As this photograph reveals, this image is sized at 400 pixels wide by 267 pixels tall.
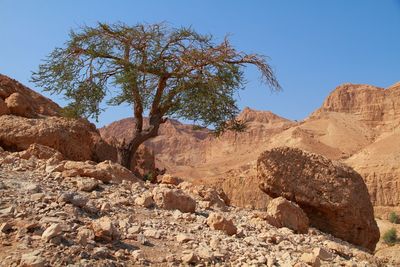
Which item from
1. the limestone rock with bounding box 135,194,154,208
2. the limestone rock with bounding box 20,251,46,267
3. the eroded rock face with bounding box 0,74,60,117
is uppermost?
the eroded rock face with bounding box 0,74,60,117

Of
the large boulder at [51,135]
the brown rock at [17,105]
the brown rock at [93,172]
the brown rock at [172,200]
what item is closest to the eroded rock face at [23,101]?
the brown rock at [17,105]

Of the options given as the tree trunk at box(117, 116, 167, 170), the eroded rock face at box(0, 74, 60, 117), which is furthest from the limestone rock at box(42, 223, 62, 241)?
the eroded rock face at box(0, 74, 60, 117)

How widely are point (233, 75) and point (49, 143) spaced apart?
4895 mm

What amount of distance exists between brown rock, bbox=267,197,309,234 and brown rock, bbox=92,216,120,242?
147 inches

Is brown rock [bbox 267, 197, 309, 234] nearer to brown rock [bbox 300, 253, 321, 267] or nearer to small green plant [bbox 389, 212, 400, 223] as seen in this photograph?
brown rock [bbox 300, 253, 321, 267]

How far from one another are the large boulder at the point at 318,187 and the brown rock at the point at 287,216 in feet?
6.03

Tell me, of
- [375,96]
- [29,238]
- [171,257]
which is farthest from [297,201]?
[375,96]

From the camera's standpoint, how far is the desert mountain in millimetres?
59719

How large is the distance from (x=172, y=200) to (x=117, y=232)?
84.0 inches

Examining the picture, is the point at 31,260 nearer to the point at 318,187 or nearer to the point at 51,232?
the point at 51,232

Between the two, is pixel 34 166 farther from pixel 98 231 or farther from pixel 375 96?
pixel 375 96

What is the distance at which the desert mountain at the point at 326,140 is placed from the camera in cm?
5972

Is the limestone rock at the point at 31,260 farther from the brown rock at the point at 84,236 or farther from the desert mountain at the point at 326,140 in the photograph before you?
the desert mountain at the point at 326,140

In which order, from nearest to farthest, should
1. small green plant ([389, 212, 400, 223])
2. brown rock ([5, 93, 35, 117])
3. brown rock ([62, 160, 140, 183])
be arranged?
brown rock ([62, 160, 140, 183]) < brown rock ([5, 93, 35, 117]) < small green plant ([389, 212, 400, 223])
